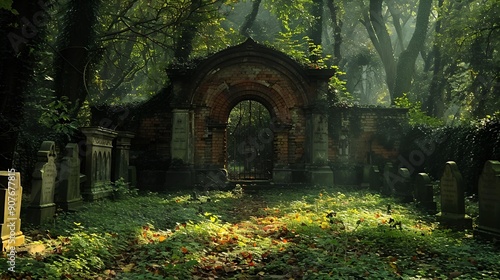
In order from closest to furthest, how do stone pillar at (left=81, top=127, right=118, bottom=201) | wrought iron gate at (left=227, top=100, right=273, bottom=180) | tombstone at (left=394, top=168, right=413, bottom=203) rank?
stone pillar at (left=81, top=127, right=118, bottom=201)
tombstone at (left=394, top=168, right=413, bottom=203)
wrought iron gate at (left=227, top=100, right=273, bottom=180)

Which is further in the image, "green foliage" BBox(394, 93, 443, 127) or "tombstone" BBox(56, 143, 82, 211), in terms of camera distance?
"green foliage" BBox(394, 93, 443, 127)

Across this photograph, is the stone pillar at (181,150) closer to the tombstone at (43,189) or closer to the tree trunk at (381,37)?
the tombstone at (43,189)

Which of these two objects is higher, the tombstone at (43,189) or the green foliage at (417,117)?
the green foliage at (417,117)

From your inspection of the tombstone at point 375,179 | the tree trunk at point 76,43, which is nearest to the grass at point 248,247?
the tombstone at point 375,179

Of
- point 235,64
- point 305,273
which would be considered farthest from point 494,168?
point 235,64

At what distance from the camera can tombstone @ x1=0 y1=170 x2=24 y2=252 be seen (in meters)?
5.22

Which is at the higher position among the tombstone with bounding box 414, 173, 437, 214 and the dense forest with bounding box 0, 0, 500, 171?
the dense forest with bounding box 0, 0, 500, 171

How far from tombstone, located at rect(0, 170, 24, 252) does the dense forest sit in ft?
8.70

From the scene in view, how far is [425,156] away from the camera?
1312cm

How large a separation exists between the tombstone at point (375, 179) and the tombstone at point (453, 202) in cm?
536

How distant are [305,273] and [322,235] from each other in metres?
1.74

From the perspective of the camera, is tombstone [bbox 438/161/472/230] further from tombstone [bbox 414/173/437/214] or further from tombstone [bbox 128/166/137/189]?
tombstone [bbox 128/166/137/189]

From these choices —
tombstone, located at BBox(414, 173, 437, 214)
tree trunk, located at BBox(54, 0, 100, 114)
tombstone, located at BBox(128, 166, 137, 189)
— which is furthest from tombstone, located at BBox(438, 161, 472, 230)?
Answer: tree trunk, located at BBox(54, 0, 100, 114)

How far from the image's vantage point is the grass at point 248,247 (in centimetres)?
453
